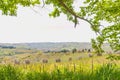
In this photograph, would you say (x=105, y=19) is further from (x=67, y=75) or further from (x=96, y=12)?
(x=67, y=75)

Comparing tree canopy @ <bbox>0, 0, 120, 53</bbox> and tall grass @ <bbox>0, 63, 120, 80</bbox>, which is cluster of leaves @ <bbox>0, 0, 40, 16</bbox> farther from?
tall grass @ <bbox>0, 63, 120, 80</bbox>

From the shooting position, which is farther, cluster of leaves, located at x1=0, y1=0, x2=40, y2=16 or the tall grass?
cluster of leaves, located at x1=0, y1=0, x2=40, y2=16

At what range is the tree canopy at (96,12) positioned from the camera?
808 inches

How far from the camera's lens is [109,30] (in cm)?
2061

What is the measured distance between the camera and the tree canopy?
20531mm

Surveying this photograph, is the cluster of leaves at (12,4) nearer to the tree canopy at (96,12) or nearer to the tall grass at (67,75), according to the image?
the tree canopy at (96,12)

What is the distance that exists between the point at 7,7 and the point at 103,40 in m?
5.80

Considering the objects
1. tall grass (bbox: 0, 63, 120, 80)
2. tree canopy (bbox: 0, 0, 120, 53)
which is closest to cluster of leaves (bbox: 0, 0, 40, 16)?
tree canopy (bbox: 0, 0, 120, 53)

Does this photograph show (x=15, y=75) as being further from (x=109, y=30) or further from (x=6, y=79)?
(x=109, y=30)

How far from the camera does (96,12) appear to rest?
70.2 ft

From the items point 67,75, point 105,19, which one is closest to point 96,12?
point 105,19

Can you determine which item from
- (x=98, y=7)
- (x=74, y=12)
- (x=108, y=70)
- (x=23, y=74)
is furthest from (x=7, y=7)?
(x=108, y=70)

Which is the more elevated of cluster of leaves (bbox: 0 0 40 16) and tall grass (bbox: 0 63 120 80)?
cluster of leaves (bbox: 0 0 40 16)

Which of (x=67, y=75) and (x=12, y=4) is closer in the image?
(x=67, y=75)
